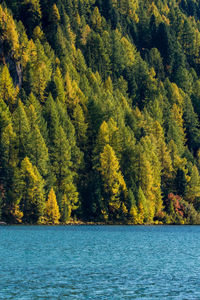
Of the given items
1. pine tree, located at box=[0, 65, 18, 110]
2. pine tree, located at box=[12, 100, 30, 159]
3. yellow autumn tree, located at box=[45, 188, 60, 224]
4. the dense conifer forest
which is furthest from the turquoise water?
pine tree, located at box=[0, 65, 18, 110]

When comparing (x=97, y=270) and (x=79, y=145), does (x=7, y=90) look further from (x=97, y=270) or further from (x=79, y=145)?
(x=97, y=270)

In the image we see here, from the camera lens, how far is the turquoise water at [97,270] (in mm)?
31141

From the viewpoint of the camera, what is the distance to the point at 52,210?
104812 millimetres

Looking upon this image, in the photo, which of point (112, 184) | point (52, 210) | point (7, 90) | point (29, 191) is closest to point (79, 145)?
point (112, 184)

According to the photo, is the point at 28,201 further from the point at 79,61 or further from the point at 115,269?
the point at 79,61

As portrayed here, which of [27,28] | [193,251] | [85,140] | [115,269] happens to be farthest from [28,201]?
[27,28]

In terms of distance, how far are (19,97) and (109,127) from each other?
2547 cm

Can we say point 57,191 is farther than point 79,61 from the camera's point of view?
No

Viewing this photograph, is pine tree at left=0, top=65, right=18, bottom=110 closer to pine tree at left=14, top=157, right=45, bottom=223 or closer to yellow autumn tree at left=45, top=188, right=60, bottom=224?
pine tree at left=14, top=157, right=45, bottom=223

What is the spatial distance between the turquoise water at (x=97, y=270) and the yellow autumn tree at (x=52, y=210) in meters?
37.8

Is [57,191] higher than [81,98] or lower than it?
lower

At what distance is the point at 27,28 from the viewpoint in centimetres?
18988

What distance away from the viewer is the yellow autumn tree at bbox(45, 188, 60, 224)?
104 metres

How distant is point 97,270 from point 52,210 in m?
64.8
